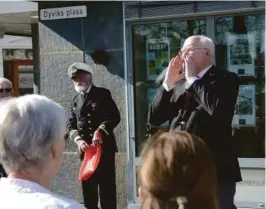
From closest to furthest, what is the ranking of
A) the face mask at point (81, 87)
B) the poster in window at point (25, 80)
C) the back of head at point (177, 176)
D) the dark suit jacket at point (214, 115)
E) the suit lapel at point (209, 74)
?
the back of head at point (177, 176) < the dark suit jacket at point (214, 115) < the suit lapel at point (209, 74) < the face mask at point (81, 87) < the poster in window at point (25, 80)

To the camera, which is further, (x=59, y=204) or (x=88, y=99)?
(x=88, y=99)

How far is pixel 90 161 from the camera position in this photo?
21.0 ft

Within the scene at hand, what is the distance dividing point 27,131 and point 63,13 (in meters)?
5.86

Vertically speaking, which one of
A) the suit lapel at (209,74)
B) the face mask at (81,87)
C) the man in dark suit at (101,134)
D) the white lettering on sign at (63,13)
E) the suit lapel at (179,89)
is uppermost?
the white lettering on sign at (63,13)

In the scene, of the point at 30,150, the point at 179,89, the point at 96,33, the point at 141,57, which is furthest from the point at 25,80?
the point at 30,150

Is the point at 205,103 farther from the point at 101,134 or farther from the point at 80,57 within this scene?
the point at 80,57

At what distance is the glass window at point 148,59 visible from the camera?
7.52m

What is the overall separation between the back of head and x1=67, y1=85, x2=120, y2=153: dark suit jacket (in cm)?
430

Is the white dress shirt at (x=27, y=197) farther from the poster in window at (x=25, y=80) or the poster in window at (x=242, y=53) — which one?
the poster in window at (x=25, y=80)

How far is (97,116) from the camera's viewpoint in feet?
21.5

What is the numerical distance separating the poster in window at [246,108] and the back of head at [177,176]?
498 cm

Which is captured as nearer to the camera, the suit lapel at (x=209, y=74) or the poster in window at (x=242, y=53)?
the suit lapel at (x=209, y=74)

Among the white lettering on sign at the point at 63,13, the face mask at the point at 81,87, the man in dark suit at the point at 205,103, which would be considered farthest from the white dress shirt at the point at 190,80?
the white lettering on sign at the point at 63,13

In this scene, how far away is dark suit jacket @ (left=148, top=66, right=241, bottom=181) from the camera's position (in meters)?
4.30
